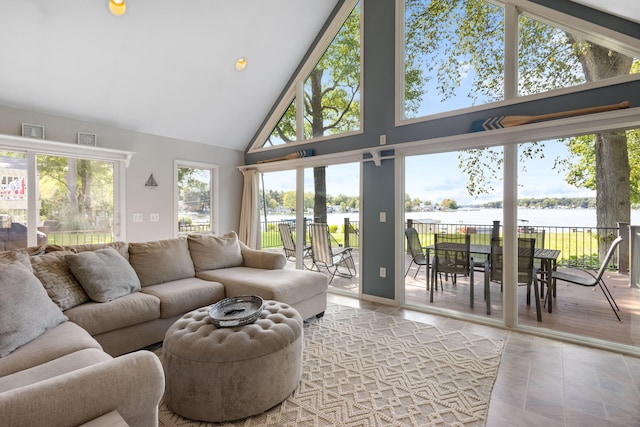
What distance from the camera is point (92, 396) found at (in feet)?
3.66

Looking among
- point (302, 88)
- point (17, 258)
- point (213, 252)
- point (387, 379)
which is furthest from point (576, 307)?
point (17, 258)

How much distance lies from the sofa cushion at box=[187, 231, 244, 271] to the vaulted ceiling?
6.92ft

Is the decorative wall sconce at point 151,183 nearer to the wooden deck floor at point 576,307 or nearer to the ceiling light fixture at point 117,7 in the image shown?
the ceiling light fixture at point 117,7

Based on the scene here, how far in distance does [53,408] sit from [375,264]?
11.6ft

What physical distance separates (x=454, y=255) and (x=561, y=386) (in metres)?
1.68

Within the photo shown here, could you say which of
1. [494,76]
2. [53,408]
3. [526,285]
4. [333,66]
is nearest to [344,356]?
[53,408]

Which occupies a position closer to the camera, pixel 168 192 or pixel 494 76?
pixel 494 76

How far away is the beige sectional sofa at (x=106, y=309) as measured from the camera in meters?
1.11

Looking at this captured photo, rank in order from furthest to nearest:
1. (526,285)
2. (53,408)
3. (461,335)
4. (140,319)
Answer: (526,285) < (461,335) < (140,319) < (53,408)

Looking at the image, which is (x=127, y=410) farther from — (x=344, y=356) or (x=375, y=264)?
(x=375, y=264)

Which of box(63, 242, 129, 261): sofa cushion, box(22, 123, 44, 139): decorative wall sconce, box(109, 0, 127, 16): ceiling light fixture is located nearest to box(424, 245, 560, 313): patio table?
box(63, 242, 129, 261): sofa cushion

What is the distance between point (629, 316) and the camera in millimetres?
2793

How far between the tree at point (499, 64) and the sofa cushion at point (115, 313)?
3501 millimetres

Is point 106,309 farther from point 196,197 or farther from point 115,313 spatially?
point 196,197
